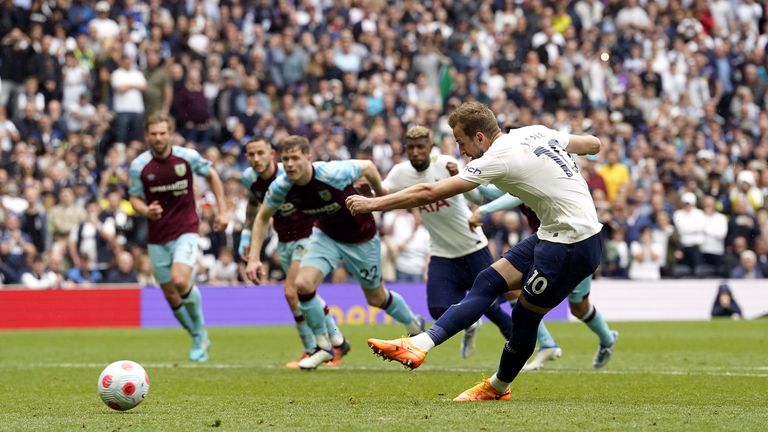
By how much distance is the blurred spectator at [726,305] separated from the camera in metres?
25.6

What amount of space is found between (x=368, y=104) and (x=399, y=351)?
61.6 feet

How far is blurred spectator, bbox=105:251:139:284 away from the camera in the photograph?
23.5 metres

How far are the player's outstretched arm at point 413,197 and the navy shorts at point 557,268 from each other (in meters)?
0.93

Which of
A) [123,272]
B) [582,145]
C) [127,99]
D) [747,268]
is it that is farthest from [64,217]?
[582,145]

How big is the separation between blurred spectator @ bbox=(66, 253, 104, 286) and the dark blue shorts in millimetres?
11339

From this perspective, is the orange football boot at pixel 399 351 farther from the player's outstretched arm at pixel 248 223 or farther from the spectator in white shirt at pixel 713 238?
the spectator in white shirt at pixel 713 238

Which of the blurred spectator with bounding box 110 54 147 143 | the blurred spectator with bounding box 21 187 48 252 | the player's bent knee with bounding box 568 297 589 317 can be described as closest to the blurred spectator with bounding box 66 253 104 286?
the blurred spectator with bounding box 21 187 48 252

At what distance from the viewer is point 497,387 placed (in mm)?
10250

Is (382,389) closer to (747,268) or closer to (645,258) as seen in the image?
(645,258)

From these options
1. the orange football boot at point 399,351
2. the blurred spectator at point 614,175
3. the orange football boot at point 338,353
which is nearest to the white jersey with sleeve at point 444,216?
Answer: the orange football boot at point 338,353

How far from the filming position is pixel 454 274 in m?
13.8

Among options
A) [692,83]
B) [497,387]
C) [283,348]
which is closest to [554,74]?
[692,83]

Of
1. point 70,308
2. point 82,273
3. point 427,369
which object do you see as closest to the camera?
point 427,369

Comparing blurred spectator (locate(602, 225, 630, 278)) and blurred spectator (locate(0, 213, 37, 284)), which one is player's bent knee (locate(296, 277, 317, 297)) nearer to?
blurred spectator (locate(0, 213, 37, 284))
